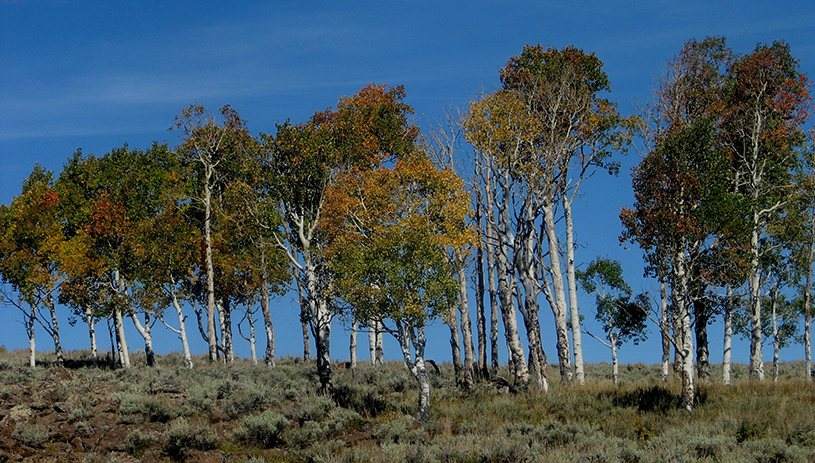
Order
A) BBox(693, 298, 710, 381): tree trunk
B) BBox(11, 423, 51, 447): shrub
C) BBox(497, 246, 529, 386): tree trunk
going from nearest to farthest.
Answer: BBox(11, 423, 51, 447): shrub, BBox(497, 246, 529, 386): tree trunk, BBox(693, 298, 710, 381): tree trunk

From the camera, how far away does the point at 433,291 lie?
27094mm

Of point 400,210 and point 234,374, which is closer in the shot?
point 400,210

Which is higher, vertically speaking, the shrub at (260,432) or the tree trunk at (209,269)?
the tree trunk at (209,269)

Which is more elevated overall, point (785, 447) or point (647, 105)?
point (647, 105)

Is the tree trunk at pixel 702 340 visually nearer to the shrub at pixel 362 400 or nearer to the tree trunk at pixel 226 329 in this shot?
the shrub at pixel 362 400

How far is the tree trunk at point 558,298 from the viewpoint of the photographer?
3183cm

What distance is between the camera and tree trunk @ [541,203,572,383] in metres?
31.8

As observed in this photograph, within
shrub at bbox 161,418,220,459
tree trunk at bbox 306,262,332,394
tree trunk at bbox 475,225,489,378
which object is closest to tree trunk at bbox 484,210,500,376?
tree trunk at bbox 475,225,489,378

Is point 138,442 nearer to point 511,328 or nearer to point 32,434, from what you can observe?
point 32,434

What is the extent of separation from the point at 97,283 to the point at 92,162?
8.76m

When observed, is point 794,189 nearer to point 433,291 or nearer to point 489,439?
point 433,291

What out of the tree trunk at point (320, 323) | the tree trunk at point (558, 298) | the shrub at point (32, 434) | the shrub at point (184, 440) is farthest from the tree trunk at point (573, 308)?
the shrub at point (32, 434)

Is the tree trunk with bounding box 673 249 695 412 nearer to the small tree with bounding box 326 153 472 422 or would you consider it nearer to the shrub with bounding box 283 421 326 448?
the small tree with bounding box 326 153 472 422

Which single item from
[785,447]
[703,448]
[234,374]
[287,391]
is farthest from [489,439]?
[234,374]
